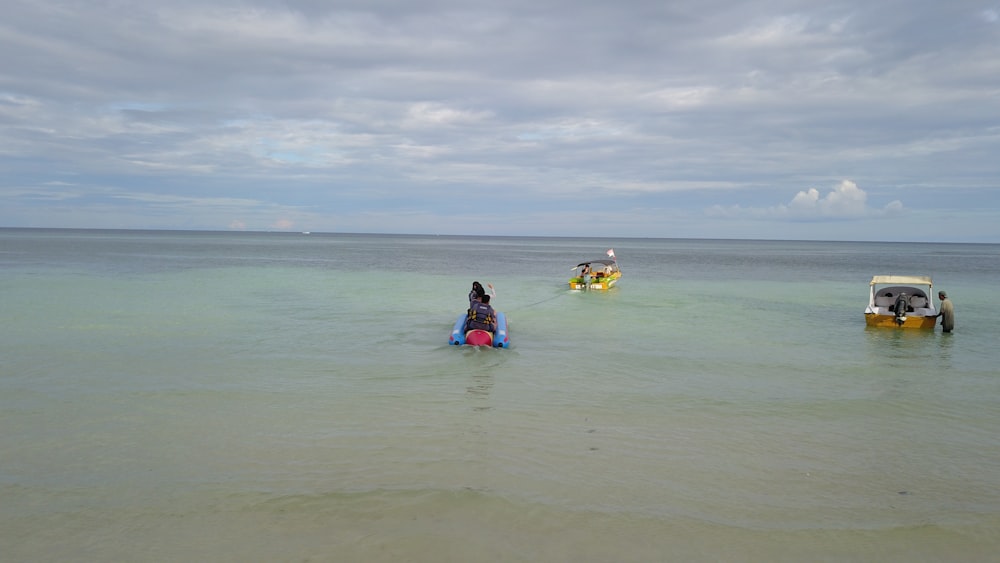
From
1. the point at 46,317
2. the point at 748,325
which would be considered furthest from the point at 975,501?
the point at 46,317

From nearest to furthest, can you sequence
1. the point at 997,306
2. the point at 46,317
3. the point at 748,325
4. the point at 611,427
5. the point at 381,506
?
the point at 381,506 → the point at 611,427 → the point at 46,317 → the point at 748,325 → the point at 997,306

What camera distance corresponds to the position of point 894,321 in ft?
63.1

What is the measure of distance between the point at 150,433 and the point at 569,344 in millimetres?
9801

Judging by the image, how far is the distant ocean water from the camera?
5.75 metres

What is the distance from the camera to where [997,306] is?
27.1m

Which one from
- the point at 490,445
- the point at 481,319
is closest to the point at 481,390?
the point at 490,445

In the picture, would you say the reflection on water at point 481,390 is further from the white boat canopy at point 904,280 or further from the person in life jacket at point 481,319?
the white boat canopy at point 904,280

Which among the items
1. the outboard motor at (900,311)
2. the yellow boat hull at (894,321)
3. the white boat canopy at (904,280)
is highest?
the white boat canopy at (904,280)

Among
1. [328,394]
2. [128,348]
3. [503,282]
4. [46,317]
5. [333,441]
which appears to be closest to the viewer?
[333,441]

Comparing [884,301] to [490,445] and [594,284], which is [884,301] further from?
[490,445]

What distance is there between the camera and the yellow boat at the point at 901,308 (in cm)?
1903

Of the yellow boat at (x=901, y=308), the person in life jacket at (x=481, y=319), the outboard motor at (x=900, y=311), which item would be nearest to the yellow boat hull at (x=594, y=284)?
the yellow boat at (x=901, y=308)

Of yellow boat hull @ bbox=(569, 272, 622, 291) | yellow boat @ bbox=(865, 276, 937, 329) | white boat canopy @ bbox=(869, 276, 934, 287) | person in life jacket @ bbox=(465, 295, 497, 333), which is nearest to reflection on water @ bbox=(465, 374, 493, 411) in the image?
person in life jacket @ bbox=(465, 295, 497, 333)

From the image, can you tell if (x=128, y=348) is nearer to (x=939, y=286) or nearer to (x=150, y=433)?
(x=150, y=433)
